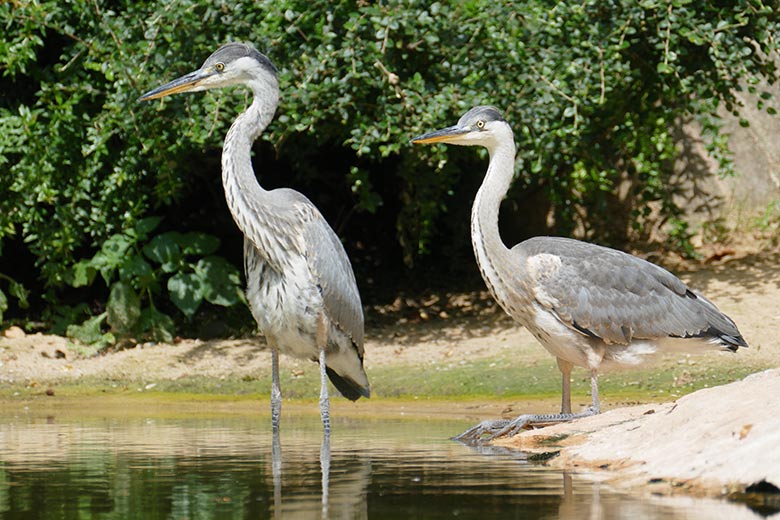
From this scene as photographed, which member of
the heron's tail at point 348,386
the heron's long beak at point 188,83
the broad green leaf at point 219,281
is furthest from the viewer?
the broad green leaf at point 219,281

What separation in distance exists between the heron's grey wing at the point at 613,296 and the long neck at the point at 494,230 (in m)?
0.15

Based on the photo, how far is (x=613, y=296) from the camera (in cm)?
812

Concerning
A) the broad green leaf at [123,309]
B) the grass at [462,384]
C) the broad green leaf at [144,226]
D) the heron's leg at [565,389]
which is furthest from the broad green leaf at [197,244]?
the heron's leg at [565,389]

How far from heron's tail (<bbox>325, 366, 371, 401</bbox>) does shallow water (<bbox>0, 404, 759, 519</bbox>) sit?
51cm

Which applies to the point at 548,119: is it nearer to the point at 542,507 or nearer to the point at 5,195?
the point at 5,195

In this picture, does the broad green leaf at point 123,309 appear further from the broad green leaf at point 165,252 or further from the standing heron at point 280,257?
the standing heron at point 280,257

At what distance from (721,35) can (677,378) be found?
3171 mm

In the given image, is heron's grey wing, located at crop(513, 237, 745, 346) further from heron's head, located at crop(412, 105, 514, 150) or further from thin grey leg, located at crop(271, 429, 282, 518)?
thin grey leg, located at crop(271, 429, 282, 518)

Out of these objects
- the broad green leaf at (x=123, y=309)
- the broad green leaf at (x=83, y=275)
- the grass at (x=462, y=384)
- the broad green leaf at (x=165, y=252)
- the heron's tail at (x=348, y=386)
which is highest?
the broad green leaf at (x=165, y=252)

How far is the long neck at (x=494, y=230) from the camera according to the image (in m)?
8.05

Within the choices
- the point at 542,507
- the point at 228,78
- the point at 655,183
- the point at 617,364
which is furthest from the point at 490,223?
the point at 655,183

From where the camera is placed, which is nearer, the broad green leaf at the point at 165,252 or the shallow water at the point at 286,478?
the shallow water at the point at 286,478

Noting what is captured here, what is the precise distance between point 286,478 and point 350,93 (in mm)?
5716

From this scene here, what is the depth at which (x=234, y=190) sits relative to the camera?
328 inches
